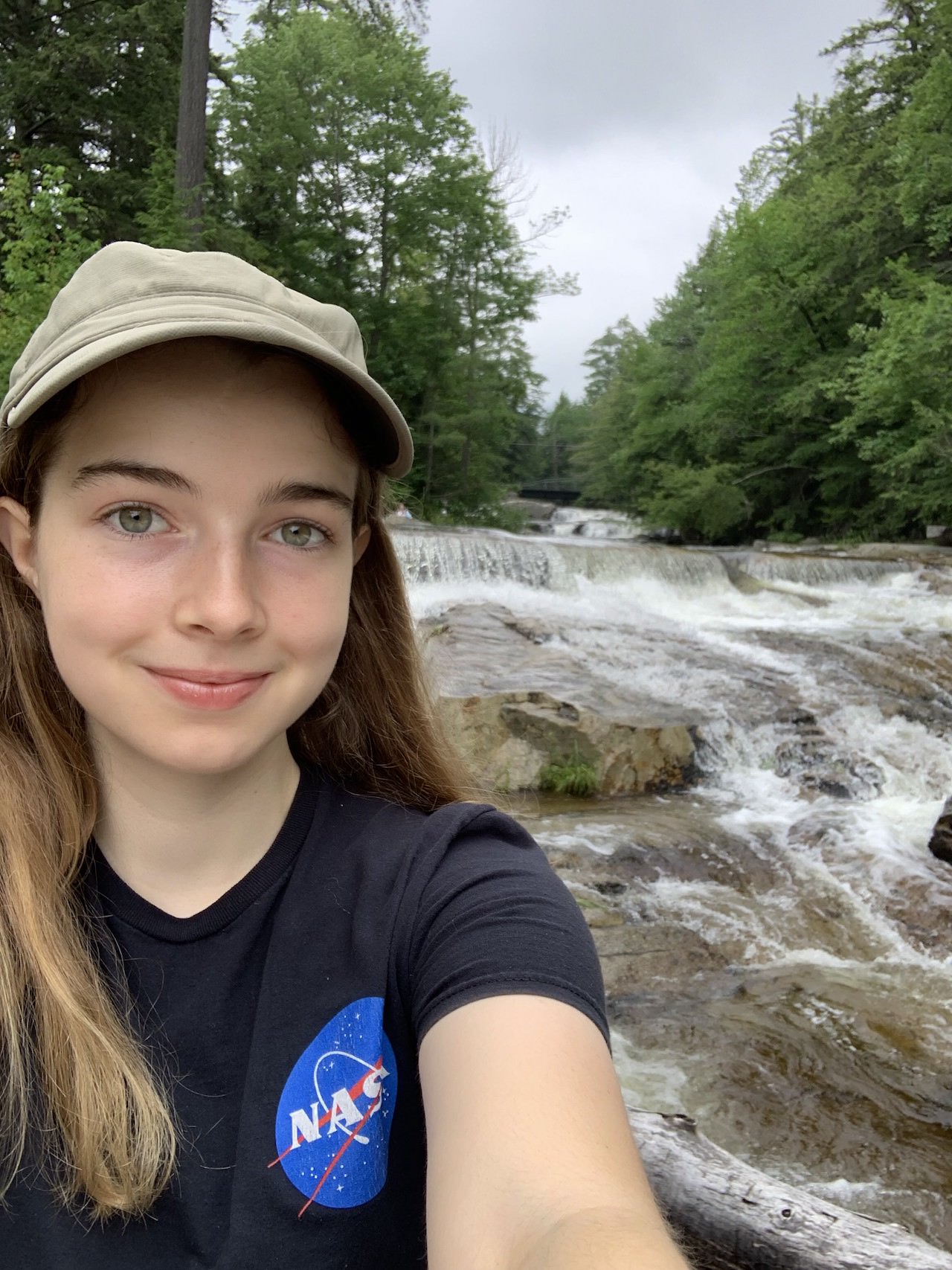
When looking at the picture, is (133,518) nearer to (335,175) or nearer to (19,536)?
(19,536)

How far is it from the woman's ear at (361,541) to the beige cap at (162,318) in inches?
9.9

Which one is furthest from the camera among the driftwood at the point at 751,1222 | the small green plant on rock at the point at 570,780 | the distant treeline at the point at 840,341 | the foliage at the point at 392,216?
the foliage at the point at 392,216

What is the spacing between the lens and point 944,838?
6438 mm

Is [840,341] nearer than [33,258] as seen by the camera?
No

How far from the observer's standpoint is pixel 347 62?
65.4 ft

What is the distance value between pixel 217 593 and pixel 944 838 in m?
6.64

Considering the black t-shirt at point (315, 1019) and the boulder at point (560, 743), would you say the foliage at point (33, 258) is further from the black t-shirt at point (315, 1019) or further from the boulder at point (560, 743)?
the black t-shirt at point (315, 1019)

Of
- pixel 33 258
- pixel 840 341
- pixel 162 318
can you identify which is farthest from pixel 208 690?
pixel 840 341

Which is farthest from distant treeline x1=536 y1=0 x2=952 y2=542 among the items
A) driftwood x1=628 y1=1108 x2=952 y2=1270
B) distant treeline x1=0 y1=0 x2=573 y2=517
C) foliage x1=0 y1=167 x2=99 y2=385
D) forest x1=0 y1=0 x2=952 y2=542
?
driftwood x1=628 y1=1108 x2=952 y2=1270

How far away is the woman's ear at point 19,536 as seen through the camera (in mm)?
1256

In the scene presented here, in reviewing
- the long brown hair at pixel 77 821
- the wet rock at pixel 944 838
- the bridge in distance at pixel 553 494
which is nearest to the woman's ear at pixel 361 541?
the long brown hair at pixel 77 821

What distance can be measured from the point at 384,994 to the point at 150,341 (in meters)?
0.84

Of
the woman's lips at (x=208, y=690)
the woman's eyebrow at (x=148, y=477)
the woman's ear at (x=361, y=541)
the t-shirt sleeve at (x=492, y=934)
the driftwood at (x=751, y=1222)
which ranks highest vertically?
the woman's eyebrow at (x=148, y=477)

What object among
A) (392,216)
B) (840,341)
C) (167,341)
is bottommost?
(167,341)
